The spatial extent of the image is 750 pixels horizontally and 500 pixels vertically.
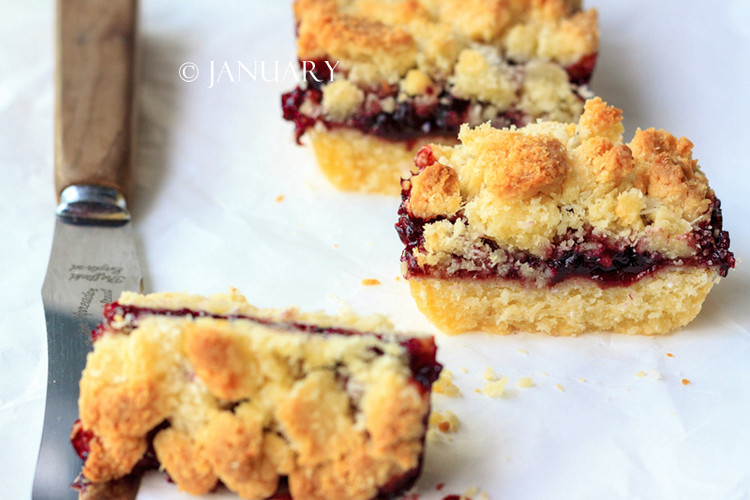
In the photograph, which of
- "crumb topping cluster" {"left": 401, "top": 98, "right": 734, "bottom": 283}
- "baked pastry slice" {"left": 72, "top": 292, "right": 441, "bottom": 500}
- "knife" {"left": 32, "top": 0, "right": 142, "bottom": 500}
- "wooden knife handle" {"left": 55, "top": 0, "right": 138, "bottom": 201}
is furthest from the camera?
"wooden knife handle" {"left": 55, "top": 0, "right": 138, "bottom": 201}

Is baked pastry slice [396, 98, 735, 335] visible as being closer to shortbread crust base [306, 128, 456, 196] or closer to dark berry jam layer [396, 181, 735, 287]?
dark berry jam layer [396, 181, 735, 287]

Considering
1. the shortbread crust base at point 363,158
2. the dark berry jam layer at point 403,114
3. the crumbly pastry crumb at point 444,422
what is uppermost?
the dark berry jam layer at point 403,114

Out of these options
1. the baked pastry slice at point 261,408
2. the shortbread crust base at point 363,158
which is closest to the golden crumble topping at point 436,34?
the shortbread crust base at point 363,158

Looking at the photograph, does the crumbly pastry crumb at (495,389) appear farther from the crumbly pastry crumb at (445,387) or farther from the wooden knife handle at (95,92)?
the wooden knife handle at (95,92)

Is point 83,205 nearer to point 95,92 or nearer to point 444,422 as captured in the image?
point 95,92

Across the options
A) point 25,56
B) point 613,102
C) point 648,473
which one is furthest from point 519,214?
point 25,56

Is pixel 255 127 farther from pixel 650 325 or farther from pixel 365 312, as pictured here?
pixel 650 325

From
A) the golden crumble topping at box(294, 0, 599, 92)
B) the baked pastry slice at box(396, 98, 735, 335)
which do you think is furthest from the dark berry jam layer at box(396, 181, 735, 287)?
the golden crumble topping at box(294, 0, 599, 92)
